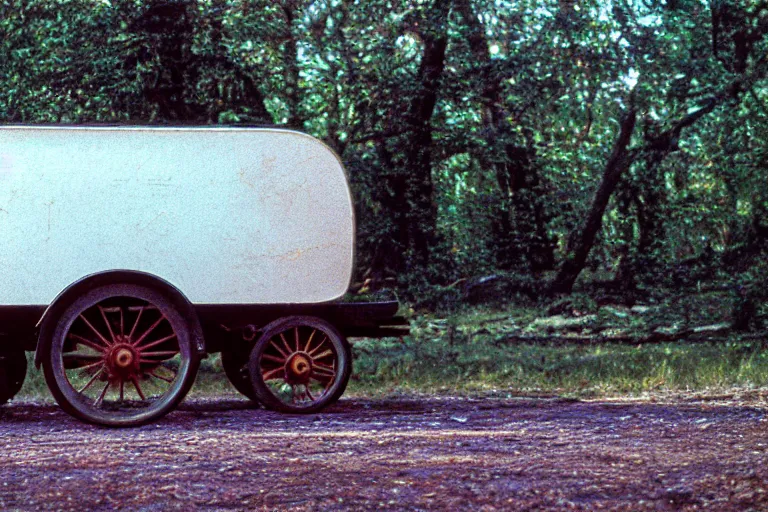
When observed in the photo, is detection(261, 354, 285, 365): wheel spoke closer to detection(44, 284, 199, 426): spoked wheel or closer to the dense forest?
detection(44, 284, 199, 426): spoked wheel

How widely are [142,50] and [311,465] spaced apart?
256 inches

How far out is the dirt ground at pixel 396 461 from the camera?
4.24 m

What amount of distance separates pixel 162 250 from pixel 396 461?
2132 millimetres

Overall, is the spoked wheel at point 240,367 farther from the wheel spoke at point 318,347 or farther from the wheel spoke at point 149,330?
the wheel spoke at point 149,330

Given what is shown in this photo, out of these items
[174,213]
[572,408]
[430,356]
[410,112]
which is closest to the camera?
[174,213]

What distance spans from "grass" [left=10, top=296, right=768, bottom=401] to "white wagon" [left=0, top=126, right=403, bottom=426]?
2076mm

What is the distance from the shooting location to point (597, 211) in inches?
495

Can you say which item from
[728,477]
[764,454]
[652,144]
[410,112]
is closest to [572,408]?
[764,454]

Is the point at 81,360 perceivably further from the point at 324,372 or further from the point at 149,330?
the point at 324,372

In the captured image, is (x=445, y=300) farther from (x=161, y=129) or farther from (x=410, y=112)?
(x=161, y=129)

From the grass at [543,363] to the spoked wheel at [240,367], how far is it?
4.18 ft

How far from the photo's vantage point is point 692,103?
38.2ft

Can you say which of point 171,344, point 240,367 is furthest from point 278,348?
point 171,344

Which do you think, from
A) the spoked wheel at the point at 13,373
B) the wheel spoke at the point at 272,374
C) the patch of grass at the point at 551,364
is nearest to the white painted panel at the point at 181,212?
Answer: the wheel spoke at the point at 272,374
